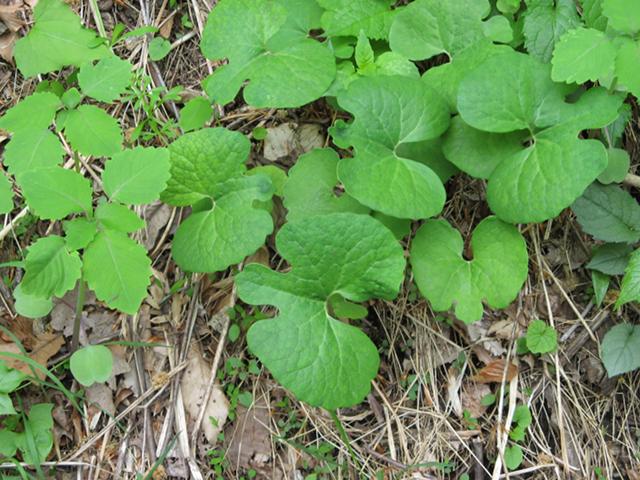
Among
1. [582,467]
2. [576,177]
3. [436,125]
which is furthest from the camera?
[582,467]

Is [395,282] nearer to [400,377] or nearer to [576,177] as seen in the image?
[400,377]

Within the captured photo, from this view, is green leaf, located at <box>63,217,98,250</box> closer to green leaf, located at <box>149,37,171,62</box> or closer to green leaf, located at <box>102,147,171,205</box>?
green leaf, located at <box>102,147,171,205</box>

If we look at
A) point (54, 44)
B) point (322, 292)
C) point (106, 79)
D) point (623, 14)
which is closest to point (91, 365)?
point (322, 292)

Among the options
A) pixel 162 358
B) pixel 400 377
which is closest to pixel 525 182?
pixel 400 377

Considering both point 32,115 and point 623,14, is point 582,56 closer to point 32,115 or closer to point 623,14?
point 623,14

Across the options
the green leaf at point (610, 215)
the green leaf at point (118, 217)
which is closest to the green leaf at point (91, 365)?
the green leaf at point (118, 217)

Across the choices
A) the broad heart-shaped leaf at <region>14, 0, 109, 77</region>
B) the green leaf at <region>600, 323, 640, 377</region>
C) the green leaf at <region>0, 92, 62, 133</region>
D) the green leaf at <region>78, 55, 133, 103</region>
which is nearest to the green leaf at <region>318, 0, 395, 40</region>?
the green leaf at <region>78, 55, 133, 103</region>
